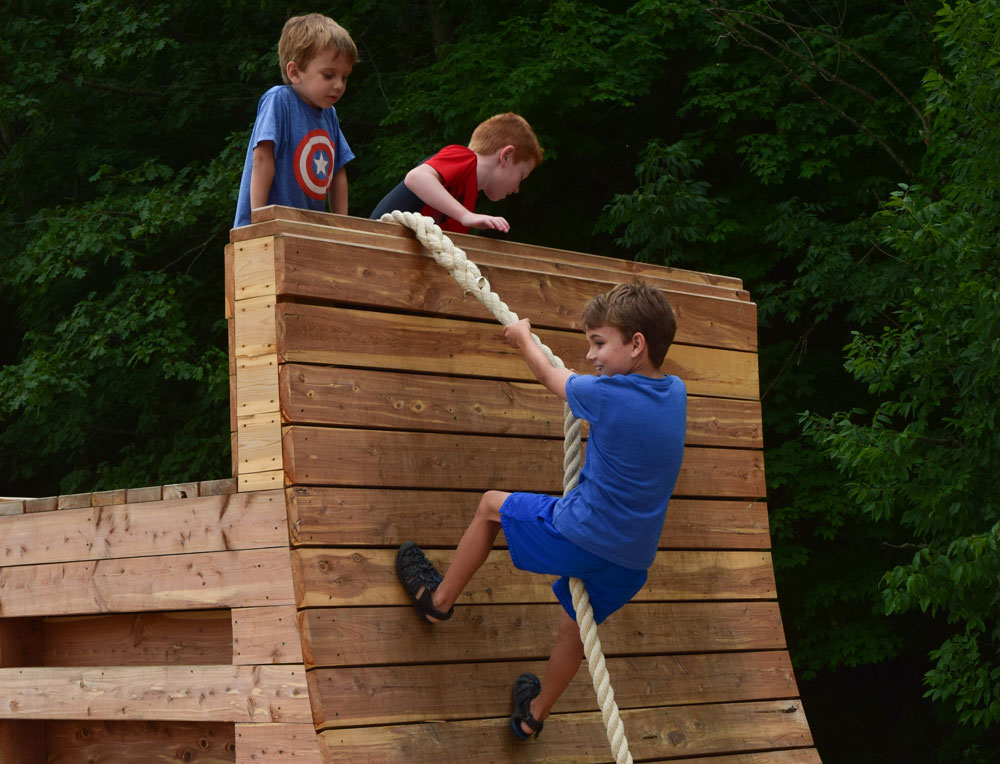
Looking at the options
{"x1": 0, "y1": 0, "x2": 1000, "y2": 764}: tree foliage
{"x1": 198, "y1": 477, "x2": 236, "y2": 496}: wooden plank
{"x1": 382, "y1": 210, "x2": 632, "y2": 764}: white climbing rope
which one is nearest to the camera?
{"x1": 382, "y1": 210, "x2": 632, "y2": 764}: white climbing rope

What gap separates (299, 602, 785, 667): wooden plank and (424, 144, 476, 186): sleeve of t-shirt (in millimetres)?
1549

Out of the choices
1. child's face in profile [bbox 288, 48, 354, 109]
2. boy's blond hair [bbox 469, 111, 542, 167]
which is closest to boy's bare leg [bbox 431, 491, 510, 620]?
boy's blond hair [bbox 469, 111, 542, 167]

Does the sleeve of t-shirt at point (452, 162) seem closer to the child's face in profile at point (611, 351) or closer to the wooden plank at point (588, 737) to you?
the child's face in profile at point (611, 351)

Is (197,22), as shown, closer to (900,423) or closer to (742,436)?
(900,423)

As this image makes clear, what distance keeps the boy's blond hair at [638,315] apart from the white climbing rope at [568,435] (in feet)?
0.72

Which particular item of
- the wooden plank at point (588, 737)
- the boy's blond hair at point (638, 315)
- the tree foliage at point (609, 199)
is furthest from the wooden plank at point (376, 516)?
the tree foliage at point (609, 199)

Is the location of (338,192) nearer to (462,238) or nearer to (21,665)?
(462,238)

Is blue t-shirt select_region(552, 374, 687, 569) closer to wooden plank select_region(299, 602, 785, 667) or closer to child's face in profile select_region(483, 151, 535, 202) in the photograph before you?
wooden plank select_region(299, 602, 785, 667)

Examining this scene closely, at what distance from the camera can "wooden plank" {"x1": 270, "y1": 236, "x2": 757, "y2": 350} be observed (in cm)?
384

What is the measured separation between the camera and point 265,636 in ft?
12.3

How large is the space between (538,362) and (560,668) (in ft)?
3.27

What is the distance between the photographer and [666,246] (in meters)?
11.4

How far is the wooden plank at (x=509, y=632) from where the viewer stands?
3701 mm

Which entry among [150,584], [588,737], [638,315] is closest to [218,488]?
[150,584]
